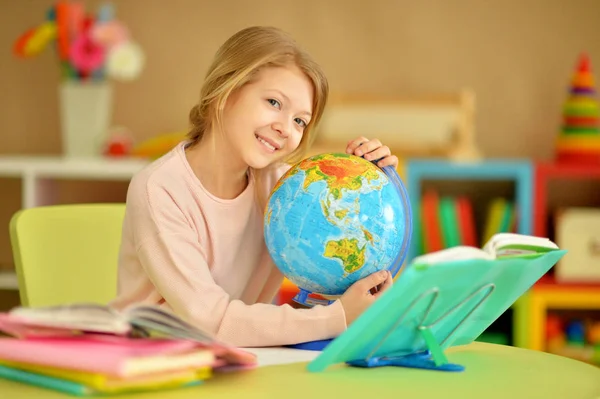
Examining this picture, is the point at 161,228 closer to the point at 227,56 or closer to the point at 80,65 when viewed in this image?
the point at 227,56

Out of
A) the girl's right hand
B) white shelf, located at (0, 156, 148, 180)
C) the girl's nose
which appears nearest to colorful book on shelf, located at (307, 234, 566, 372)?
the girl's right hand

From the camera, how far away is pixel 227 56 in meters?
1.66

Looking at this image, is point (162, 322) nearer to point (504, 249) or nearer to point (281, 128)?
point (504, 249)

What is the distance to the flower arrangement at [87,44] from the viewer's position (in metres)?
3.78

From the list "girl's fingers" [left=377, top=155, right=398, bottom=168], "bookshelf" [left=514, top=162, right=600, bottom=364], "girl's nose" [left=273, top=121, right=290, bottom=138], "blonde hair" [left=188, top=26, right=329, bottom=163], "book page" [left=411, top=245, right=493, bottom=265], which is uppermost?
"blonde hair" [left=188, top=26, right=329, bottom=163]

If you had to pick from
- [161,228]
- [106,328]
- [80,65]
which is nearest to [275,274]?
[161,228]

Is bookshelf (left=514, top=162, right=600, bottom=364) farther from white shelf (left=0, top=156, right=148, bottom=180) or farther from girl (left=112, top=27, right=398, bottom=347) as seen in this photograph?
girl (left=112, top=27, right=398, bottom=347)

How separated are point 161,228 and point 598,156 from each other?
2797 mm

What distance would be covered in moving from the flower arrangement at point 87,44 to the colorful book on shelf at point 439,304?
280cm

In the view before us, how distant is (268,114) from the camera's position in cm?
162

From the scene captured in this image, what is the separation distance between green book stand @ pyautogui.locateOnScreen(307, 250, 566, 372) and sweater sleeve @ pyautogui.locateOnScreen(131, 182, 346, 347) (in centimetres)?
17

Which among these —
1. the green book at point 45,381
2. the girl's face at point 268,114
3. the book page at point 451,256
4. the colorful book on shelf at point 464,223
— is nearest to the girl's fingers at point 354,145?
the girl's face at point 268,114

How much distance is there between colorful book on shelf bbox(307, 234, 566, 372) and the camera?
41.2 inches

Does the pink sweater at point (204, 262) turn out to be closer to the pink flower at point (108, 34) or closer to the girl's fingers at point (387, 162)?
the girl's fingers at point (387, 162)
